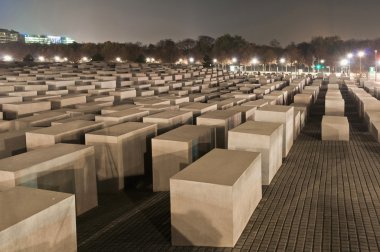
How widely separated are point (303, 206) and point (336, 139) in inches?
275

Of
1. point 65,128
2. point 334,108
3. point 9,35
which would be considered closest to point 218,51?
point 334,108

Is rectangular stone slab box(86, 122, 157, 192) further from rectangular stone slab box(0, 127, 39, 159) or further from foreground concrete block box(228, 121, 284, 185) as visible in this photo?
foreground concrete block box(228, 121, 284, 185)

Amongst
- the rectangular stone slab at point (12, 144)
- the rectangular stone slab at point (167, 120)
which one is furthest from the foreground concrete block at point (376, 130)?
the rectangular stone slab at point (12, 144)

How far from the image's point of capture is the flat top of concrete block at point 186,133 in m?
10.0

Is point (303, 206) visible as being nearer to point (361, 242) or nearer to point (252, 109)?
point (361, 242)

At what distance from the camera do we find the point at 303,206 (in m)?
8.03

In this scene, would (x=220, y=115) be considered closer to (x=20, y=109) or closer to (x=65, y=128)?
(x=65, y=128)

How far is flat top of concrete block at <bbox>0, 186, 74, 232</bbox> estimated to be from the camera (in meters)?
5.21

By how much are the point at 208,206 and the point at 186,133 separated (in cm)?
460

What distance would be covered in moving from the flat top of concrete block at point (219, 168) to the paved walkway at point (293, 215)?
990 millimetres

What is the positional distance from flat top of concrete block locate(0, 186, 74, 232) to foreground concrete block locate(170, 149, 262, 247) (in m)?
1.73

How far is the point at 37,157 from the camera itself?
8.31m

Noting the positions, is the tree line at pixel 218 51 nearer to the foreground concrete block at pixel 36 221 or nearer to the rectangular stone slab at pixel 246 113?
the rectangular stone slab at pixel 246 113

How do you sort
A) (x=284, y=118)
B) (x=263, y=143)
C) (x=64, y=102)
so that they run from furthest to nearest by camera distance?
(x=64, y=102), (x=284, y=118), (x=263, y=143)
